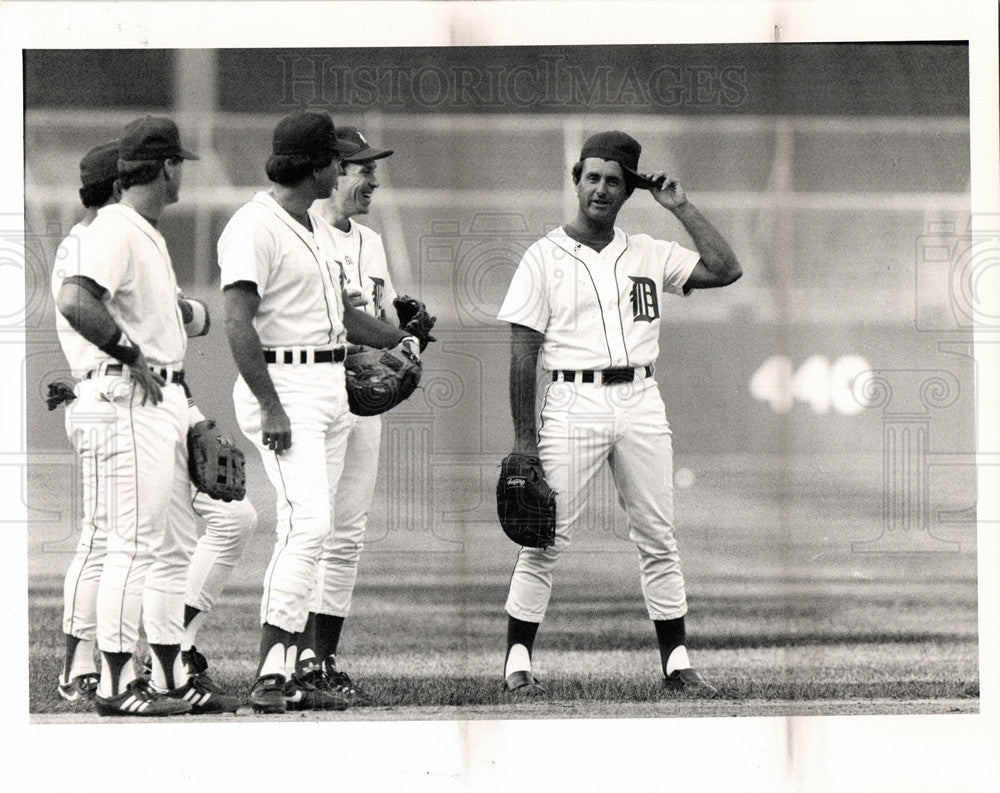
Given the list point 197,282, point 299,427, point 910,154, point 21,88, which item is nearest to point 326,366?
point 299,427

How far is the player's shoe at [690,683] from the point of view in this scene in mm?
6125

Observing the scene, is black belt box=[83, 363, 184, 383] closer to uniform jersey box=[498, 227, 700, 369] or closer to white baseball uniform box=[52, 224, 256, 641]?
white baseball uniform box=[52, 224, 256, 641]

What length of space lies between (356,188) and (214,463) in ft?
4.37

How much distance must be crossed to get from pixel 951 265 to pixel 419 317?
2349 mm

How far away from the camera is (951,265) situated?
6254 mm

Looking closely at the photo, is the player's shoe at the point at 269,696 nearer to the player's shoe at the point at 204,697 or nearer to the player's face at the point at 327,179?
the player's shoe at the point at 204,697

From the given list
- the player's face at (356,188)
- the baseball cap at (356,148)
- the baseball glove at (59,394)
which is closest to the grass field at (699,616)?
the baseball glove at (59,394)

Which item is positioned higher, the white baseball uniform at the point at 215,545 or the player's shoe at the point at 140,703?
the white baseball uniform at the point at 215,545

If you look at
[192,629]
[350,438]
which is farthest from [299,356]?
[192,629]

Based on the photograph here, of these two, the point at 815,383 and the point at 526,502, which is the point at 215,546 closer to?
the point at 526,502

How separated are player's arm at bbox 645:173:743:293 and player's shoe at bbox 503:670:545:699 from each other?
1817 mm

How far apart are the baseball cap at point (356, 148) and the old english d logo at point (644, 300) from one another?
3.99 feet

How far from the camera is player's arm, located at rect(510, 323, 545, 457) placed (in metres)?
6.12

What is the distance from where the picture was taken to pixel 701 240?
6215mm
